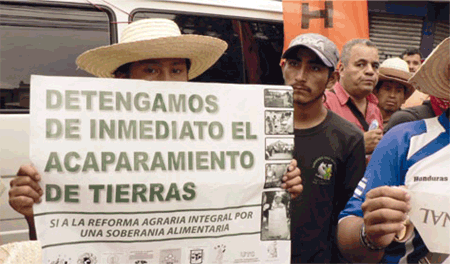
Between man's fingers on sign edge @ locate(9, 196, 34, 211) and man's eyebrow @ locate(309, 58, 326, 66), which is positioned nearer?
man's fingers on sign edge @ locate(9, 196, 34, 211)

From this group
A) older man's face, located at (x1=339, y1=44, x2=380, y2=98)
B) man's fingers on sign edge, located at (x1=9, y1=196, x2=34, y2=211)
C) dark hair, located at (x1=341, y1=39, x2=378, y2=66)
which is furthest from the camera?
dark hair, located at (x1=341, y1=39, x2=378, y2=66)

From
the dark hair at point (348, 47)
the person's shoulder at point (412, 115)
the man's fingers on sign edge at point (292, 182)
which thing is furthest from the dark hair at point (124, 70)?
the dark hair at point (348, 47)

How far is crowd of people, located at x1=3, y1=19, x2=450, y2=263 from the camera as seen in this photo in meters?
2.25

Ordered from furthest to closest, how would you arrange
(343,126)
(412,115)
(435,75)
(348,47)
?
(348,47) → (412,115) → (343,126) → (435,75)

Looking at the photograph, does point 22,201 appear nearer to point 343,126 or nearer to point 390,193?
point 390,193

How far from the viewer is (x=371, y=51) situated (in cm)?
486

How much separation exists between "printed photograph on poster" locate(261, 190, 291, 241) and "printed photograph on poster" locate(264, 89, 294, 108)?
12.9 inches

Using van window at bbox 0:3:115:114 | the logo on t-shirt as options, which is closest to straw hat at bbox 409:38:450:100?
the logo on t-shirt

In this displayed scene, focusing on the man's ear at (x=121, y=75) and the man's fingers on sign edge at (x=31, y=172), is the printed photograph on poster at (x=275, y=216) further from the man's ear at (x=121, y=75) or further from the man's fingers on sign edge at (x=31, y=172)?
the man's ear at (x=121, y=75)

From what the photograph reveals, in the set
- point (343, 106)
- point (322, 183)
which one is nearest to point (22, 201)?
point (322, 183)

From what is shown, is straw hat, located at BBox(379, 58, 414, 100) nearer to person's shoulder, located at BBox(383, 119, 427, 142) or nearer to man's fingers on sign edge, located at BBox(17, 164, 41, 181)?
person's shoulder, located at BBox(383, 119, 427, 142)

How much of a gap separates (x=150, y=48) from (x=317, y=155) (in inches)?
35.2

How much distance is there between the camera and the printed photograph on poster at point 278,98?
2.62 m

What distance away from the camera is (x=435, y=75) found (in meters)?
2.38
